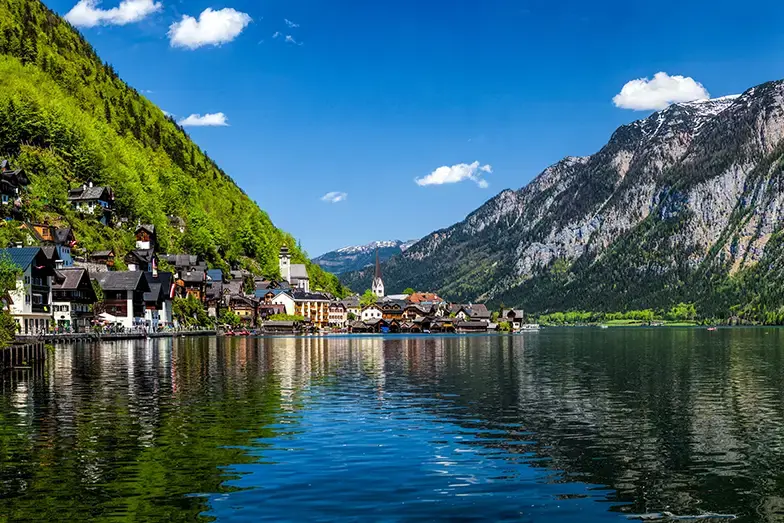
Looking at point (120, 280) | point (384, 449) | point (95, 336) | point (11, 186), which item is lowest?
point (384, 449)

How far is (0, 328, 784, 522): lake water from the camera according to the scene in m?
24.9

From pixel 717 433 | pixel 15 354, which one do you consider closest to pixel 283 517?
pixel 717 433

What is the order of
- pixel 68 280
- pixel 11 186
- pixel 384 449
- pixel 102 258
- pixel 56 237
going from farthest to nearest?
pixel 102 258, pixel 11 186, pixel 56 237, pixel 68 280, pixel 384 449

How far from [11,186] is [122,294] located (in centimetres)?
3253

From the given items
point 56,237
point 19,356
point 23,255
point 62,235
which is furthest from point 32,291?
point 19,356

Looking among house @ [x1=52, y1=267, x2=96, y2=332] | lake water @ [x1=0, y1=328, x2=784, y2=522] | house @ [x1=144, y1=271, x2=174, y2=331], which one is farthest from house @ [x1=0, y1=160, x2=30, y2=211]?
lake water @ [x1=0, y1=328, x2=784, y2=522]

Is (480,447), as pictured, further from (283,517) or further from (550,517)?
(283,517)

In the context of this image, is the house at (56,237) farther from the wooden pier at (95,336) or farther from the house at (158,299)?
the wooden pier at (95,336)

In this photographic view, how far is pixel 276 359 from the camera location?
99562mm

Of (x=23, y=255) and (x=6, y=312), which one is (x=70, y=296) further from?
(x=6, y=312)

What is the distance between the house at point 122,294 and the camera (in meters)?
174

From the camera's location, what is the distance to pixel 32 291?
12912cm

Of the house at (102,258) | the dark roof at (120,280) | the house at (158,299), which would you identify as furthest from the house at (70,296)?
the house at (102,258)

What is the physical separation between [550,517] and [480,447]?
1154 cm
